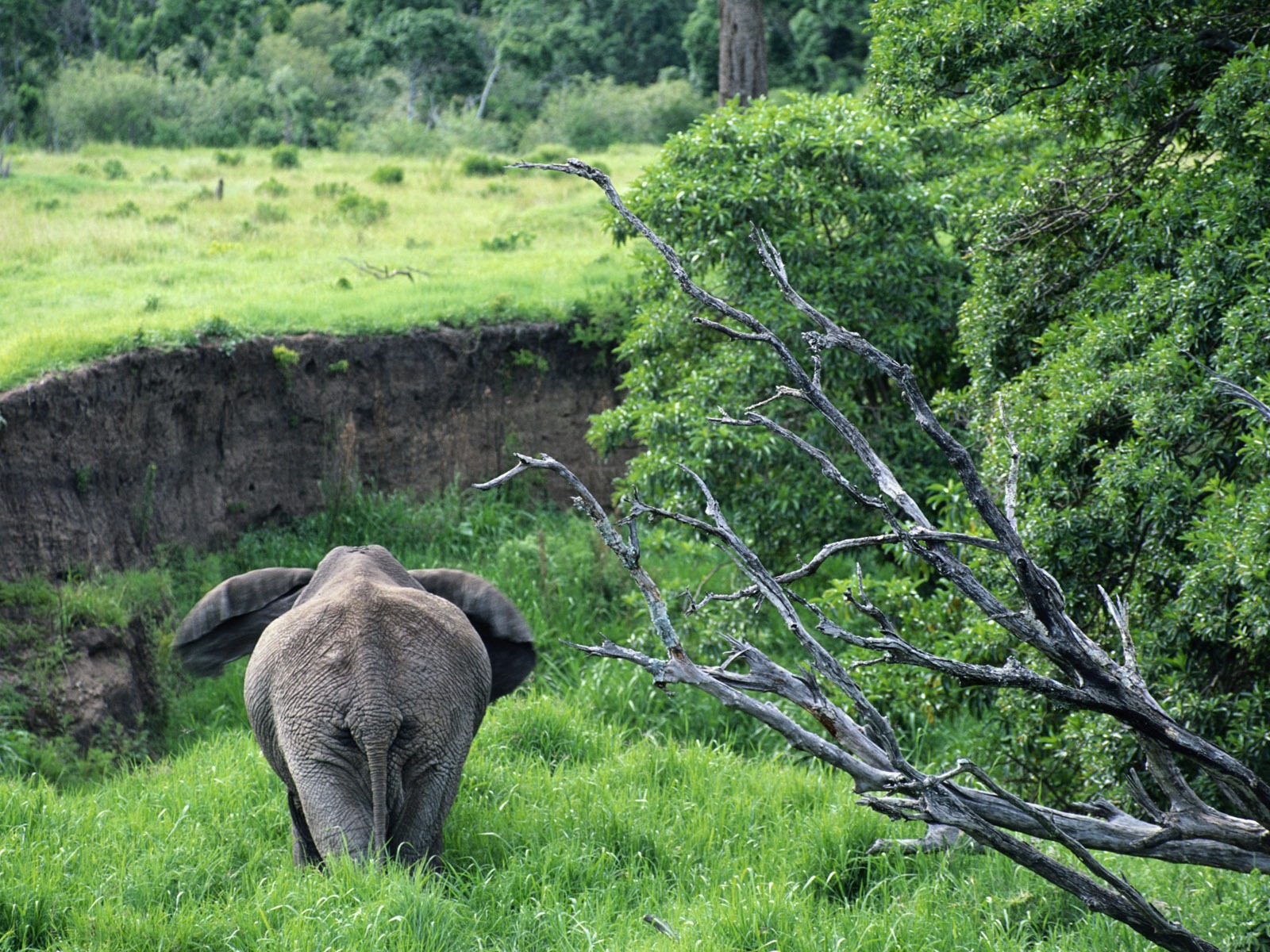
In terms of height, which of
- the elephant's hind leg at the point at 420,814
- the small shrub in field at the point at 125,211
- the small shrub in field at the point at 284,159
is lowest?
the elephant's hind leg at the point at 420,814

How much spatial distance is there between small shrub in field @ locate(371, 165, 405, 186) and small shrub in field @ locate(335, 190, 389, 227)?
3.77m

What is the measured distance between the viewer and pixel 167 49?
44.7 meters

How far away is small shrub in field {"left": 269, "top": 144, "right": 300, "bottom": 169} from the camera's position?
26141 millimetres

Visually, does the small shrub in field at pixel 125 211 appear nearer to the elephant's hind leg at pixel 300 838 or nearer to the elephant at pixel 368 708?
the elephant at pixel 368 708

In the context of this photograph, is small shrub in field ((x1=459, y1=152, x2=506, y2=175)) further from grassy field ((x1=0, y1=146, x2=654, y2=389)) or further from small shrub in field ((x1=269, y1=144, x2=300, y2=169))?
small shrub in field ((x1=269, y1=144, x2=300, y2=169))

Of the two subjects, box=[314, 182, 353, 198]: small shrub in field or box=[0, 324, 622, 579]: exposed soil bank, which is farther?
box=[314, 182, 353, 198]: small shrub in field

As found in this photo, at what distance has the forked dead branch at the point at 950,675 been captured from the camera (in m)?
2.60

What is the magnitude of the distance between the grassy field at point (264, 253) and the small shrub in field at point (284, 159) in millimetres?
2147

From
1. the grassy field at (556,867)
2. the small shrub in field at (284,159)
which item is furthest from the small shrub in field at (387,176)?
the grassy field at (556,867)

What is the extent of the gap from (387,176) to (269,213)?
505cm

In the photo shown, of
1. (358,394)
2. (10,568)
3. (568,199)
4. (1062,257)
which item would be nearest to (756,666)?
(1062,257)

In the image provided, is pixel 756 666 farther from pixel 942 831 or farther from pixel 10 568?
pixel 10 568

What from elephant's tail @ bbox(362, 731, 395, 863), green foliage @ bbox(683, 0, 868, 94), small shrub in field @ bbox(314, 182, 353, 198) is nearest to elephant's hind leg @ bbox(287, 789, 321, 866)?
elephant's tail @ bbox(362, 731, 395, 863)

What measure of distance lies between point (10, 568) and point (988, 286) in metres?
6.61
